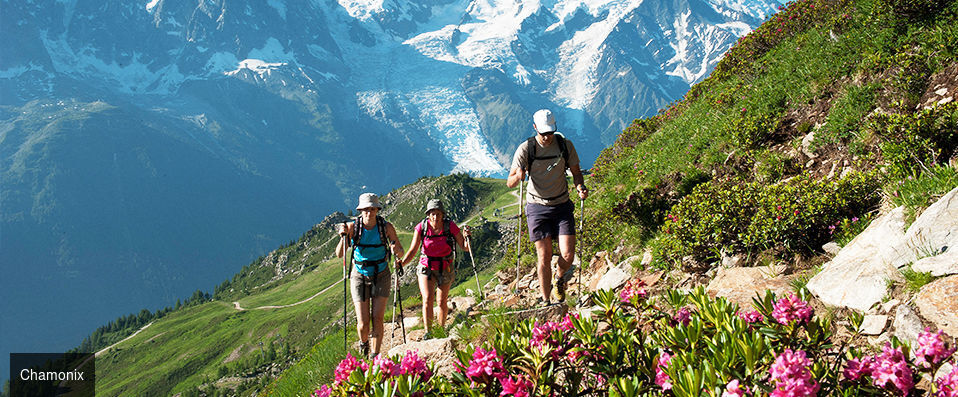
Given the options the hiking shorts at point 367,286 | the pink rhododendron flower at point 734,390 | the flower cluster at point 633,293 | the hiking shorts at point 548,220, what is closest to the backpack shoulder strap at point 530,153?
the hiking shorts at point 548,220

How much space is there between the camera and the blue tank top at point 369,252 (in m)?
10.3

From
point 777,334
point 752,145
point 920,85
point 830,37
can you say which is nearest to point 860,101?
point 920,85

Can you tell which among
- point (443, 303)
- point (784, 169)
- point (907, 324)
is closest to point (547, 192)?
point (443, 303)

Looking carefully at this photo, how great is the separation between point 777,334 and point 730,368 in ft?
1.81

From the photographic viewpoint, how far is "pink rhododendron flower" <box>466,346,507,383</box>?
3.77m

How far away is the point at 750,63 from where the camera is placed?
1634 cm

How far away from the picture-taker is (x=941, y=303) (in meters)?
4.18

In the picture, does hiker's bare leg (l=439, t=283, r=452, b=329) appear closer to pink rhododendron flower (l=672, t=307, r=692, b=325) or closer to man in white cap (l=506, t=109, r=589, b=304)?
man in white cap (l=506, t=109, r=589, b=304)

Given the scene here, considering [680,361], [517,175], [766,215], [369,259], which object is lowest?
[680,361]

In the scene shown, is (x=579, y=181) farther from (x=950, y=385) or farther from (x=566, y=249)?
(x=950, y=385)

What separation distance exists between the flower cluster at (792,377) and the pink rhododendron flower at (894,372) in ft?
1.39

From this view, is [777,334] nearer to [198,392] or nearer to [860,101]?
[860,101]

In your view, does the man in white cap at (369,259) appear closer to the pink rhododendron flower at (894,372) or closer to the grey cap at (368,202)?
the grey cap at (368,202)

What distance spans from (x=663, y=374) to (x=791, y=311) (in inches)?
44.1
